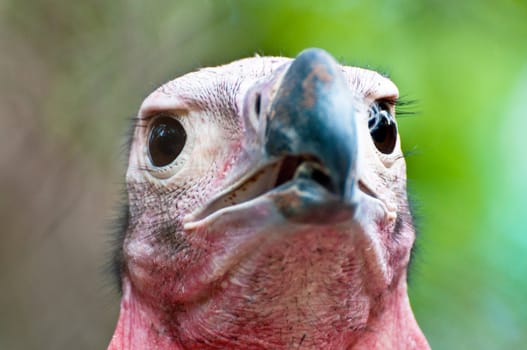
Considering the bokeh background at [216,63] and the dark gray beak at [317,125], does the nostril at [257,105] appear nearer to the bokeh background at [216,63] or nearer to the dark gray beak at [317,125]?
the dark gray beak at [317,125]

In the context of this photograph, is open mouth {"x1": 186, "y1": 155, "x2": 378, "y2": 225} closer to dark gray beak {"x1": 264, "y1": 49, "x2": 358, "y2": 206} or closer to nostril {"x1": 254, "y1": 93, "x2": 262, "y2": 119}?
dark gray beak {"x1": 264, "y1": 49, "x2": 358, "y2": 206}

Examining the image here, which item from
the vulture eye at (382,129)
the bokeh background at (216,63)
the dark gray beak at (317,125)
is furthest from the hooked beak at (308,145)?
the bokeh background at (216,63)

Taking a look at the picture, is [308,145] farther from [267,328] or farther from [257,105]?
[267,328]

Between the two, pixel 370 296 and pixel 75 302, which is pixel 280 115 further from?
pixel 75 302

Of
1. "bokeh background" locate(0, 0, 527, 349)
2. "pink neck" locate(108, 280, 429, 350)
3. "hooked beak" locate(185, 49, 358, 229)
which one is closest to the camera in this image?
"hooked beak" locate(185, 49, 358, 229)

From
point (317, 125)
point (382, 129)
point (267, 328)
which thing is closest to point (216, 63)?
point (382, 129)

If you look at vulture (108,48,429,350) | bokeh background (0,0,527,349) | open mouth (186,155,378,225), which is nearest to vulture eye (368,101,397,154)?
vulture (108,48,429,350)
